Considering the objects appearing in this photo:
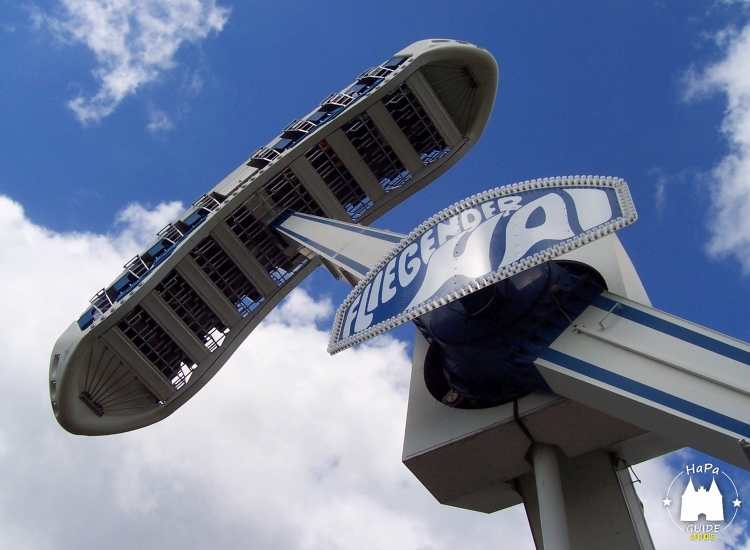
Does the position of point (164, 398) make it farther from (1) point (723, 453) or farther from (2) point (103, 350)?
(1) point (723, 453)

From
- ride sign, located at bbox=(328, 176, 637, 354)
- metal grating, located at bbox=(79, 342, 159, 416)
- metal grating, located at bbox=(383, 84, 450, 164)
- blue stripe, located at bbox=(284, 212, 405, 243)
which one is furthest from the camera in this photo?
metal grating, located at bbox=(383, 84, 450, 164)

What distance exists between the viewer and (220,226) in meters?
23.2

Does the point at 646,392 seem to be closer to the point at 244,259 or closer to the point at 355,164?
the point at 244,259

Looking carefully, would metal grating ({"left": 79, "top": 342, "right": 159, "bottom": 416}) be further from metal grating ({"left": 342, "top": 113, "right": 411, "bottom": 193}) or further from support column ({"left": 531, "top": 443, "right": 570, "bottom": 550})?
support column ({"left": 531, "top": 443, "right": 570, "bottom": 550})

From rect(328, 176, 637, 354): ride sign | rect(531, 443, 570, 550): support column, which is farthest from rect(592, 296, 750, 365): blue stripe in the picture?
rect(531, 443, 570, 550): support column

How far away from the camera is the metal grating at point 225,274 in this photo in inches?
927

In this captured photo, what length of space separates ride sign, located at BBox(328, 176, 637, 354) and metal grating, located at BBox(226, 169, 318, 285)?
12299 millimetres

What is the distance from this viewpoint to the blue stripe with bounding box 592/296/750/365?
874cm

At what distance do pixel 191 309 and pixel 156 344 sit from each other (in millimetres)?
1605

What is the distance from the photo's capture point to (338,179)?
2531cm

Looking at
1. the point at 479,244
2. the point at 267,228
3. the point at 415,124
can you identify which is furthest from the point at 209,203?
the point at 479,244

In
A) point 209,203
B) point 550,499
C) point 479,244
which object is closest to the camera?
point 550,499

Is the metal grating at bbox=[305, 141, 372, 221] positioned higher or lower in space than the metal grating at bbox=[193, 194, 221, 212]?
higher

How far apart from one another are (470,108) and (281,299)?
31.1 ft
